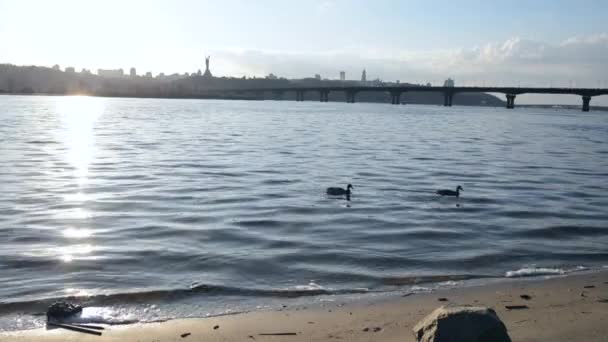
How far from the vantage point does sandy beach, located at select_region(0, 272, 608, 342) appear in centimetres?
751

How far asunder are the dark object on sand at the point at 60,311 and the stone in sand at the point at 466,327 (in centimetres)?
474

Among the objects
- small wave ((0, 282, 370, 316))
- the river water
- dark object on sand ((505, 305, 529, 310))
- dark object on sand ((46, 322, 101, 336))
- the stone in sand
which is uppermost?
the stone in sand

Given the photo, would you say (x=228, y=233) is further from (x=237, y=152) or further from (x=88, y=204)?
(x=237, y=152)

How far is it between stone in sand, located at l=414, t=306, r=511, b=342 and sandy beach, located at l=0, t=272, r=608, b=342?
3.44 feet

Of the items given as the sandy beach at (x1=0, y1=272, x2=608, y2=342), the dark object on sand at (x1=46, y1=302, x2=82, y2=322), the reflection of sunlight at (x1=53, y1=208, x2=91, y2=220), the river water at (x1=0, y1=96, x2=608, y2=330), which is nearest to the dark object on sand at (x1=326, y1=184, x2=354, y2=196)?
the river water at (x1=0, y1=96, x2=608, y2=330)

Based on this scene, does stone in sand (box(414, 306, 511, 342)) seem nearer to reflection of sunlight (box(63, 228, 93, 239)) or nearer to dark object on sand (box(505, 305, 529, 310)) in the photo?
dark object on sand (box(505, 305, 529, 310))

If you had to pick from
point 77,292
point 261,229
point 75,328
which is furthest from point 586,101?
point 75,328

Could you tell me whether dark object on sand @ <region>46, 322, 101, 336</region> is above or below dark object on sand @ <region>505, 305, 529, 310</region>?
below

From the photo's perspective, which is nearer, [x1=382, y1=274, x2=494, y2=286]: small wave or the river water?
the river water

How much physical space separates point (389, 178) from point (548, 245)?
11081 millimetres

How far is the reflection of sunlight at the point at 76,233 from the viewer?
13875 mm

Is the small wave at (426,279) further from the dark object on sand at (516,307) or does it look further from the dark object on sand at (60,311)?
the dark object on sand at (60,311)

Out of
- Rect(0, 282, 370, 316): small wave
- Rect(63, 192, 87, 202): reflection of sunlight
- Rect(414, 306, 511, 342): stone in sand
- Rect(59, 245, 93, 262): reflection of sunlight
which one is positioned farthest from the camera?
Rect(63, 192, 87, 202): reflection of sunlight

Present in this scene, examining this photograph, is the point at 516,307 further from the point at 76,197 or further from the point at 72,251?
the point at 76,197
